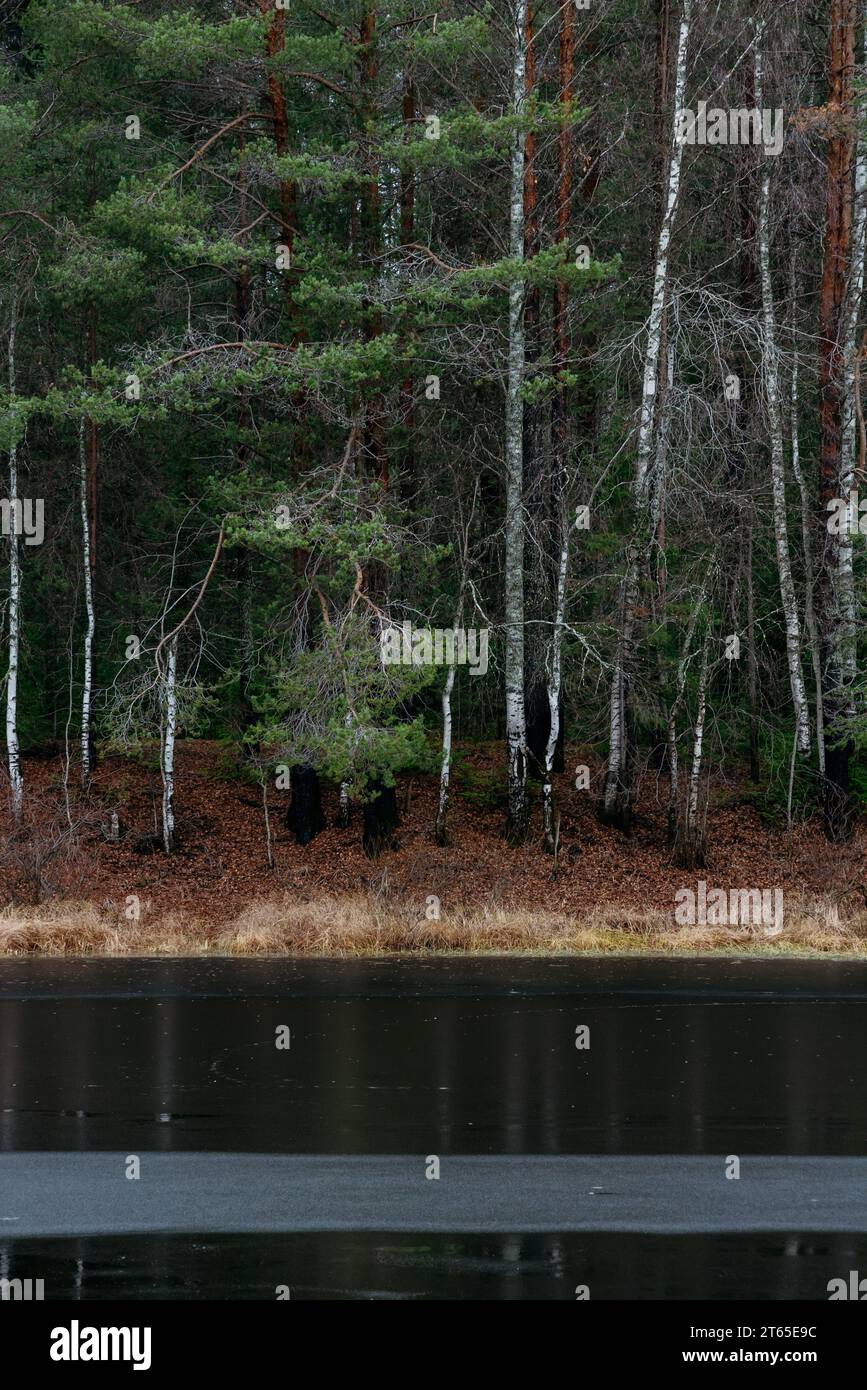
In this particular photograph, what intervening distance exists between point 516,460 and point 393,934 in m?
9.62

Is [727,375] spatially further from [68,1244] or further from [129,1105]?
[68,1244]

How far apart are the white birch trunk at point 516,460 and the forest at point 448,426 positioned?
0.27 ft

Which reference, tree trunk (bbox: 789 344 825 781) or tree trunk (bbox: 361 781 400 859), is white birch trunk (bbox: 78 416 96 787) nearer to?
tree trunk (bbox: 361 781 400 859)

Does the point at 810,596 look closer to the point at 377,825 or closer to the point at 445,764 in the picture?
the point at 445,764

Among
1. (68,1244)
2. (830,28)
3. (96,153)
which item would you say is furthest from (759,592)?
(68,1244)

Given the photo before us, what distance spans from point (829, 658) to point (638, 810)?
15.0ft

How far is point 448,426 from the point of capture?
32.2 meters

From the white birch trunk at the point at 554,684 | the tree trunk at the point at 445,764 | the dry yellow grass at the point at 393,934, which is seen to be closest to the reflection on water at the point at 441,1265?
the dry yellow grass at the point at 393,934

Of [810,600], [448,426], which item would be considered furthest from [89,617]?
[810,600]

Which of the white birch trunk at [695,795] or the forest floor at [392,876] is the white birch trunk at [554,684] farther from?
the white birch trunk at [695,795]

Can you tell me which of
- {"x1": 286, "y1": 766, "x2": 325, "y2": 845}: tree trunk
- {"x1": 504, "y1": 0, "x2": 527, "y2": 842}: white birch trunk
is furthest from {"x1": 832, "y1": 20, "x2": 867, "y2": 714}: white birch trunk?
{"x1": 286, "y1": 766, "x2": 325, "y2": 845}: tree trunk

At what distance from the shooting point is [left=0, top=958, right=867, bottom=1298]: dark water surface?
8133 mm

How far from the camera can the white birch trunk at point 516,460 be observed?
27812 millimetres
